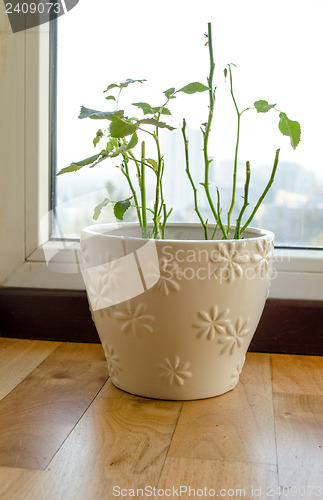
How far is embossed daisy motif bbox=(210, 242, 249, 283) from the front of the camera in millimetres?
747

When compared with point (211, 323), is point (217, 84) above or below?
above

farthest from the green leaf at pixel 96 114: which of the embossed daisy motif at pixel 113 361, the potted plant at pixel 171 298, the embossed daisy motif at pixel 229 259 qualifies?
the embossed daisy motif at pixel 113 361

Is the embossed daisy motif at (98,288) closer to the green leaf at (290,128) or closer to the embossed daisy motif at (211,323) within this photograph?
the embossed daisy motif at (211,323)

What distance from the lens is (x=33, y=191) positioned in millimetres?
1082

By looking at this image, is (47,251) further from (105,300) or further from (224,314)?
(224,314)

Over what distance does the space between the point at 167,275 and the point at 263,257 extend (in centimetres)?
15

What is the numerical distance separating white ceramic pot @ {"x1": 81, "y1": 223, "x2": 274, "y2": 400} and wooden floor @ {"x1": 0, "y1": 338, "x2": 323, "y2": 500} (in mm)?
43

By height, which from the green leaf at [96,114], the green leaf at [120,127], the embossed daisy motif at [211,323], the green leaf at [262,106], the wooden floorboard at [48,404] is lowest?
the wooden floorboard at [48,404]

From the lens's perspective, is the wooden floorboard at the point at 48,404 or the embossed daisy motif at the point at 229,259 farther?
the embossed daisy motif at the point at 229,259

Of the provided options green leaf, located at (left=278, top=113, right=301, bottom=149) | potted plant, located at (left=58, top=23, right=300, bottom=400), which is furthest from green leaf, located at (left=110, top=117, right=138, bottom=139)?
green leaf, located at (left=278, top=113, right=301, bottom=149)

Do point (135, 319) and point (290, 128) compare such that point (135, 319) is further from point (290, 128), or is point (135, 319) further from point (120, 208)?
point (290, 128)

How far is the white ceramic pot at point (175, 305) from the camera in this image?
29.2 inches

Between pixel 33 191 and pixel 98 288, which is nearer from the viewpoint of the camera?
pixel 98 288

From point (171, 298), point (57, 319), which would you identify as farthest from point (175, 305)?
point (57, 319)
